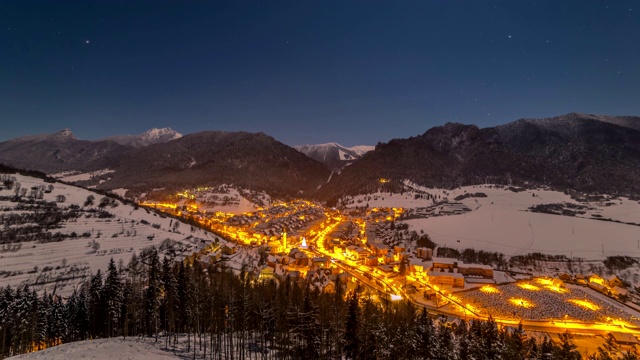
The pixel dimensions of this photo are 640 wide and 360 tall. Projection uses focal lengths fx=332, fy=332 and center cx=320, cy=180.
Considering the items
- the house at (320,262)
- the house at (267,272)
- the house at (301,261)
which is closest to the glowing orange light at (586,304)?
the house at (320,262)

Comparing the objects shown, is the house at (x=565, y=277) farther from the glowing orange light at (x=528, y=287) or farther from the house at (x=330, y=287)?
the house at (x=330, y=287)

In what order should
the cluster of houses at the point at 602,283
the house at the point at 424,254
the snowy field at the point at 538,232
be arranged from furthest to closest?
the snowy field at the point at 538,232
the house at the point at 424,254
the cluster of houses at the point at 602,283

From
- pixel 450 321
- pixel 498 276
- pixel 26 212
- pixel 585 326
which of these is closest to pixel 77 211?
pixel 26 212

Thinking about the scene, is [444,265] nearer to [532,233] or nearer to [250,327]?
[532,233]

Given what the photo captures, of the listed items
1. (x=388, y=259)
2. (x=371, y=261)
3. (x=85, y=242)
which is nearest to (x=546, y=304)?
(x=388, y=259)

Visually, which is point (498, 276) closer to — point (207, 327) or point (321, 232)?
point (207, 327)

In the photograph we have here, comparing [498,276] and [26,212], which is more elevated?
[26,212]
